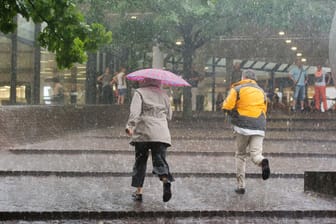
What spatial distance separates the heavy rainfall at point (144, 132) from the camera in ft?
21.4

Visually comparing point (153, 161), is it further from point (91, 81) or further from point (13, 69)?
point (91, 81)

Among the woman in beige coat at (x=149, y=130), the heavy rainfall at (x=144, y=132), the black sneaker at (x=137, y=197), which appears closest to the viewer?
the heavy rainfall at (x=144, y=132)

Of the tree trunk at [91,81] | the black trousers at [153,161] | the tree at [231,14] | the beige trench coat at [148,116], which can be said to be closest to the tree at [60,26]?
the beige trench coat at [148,116]

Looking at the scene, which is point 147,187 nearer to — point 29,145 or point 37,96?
point 29,145

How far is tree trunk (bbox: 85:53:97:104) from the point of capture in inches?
966

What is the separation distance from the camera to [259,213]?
6.62 meters

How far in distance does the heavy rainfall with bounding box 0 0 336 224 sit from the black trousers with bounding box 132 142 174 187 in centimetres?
1

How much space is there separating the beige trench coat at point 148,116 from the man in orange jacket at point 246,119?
111 cm

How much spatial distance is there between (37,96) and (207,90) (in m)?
17.7

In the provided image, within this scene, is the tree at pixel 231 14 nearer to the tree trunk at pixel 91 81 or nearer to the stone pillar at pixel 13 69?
the tree trunk at pixel 91 81

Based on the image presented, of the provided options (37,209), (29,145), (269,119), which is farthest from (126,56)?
(37,209)

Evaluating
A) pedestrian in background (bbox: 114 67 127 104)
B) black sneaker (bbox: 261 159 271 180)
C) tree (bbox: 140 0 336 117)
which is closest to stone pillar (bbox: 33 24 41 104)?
tree (bbox: 140 0 336 117)

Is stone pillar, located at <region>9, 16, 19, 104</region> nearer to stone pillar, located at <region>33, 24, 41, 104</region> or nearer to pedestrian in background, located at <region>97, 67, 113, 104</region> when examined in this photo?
stone pillar, located at <region>33, 24, 41, 104</region>

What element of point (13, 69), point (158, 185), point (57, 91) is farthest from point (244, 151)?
point (57, 91)
